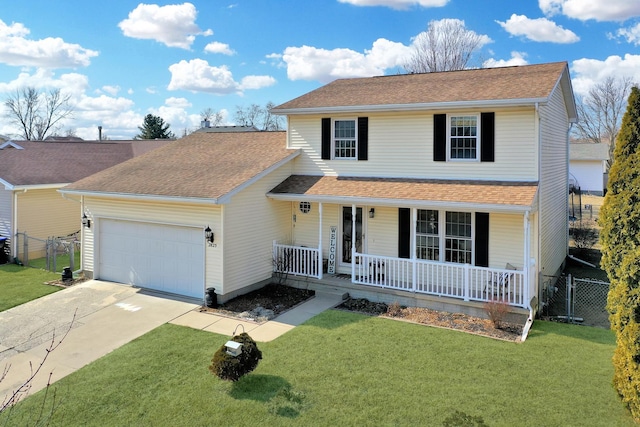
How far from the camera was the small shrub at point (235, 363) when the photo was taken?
7.18 m

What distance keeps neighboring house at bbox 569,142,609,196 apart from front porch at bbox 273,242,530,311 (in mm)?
34437

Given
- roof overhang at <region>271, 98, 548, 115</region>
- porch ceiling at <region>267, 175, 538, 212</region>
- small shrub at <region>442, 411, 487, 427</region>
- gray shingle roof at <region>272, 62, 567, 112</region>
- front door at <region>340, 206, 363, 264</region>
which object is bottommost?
small shrub at <region>442, 411, 487, 427</region>

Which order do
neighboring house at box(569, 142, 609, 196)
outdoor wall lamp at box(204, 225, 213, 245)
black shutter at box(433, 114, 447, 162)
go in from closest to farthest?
outdoor wall lamp at box(204, 225, 213, 245), black shutter at box(433, 114, 447, 162), neighboring house at box(569, 142, 609, 196)

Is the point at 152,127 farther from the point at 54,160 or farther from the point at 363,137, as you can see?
the point at 363,137

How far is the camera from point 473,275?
12141 millimetres

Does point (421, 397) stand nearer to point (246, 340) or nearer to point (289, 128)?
point (246, 340)

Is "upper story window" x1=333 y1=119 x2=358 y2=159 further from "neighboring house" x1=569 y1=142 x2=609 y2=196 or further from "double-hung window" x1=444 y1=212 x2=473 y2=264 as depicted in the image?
"neighboring house" x1=569 y1=142 x2=609 y2=196

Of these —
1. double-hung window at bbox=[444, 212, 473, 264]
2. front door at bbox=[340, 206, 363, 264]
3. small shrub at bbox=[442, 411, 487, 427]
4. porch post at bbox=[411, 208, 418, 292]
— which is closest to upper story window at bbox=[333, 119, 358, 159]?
front door at bbox=[340, 206, 363, 264]

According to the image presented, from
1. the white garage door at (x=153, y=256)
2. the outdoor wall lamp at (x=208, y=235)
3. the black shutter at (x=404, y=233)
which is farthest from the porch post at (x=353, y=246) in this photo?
the white garage door at (x=153, y=256)

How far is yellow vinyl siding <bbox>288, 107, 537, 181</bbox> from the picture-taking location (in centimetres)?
1169

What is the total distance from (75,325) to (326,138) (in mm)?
8665

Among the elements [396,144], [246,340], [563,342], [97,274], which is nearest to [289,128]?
[396,144]

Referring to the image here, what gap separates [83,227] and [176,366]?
8514 millimetres

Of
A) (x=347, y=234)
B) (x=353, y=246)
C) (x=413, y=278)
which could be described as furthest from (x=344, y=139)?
(x=413, y=278)
